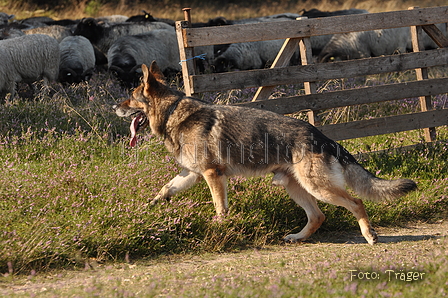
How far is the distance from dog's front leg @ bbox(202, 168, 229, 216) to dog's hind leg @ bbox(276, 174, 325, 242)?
663mm

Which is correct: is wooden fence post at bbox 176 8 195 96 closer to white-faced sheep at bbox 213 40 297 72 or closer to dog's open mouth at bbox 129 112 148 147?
dog's open mouth at bbox 129 112 148 147

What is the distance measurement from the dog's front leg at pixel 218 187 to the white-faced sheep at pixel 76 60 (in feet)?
28.4

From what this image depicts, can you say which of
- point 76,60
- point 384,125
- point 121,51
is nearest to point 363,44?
point 121,51

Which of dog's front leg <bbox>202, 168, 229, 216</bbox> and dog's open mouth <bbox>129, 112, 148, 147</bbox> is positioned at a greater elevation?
dog's open mouth <bbox>129, 112, 148, 147</bbox>

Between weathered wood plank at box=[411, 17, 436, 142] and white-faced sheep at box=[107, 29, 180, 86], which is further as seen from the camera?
white-faced sheep at box=[107, 29, 180, 86]

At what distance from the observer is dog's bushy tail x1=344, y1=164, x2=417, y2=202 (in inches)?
204

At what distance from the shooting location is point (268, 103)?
275 inches

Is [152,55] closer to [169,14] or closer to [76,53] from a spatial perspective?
[76,53]

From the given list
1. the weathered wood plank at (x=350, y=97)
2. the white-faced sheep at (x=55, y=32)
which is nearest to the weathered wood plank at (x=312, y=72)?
the weathered wood plank at (x=350, y=97)

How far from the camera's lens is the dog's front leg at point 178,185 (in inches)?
219

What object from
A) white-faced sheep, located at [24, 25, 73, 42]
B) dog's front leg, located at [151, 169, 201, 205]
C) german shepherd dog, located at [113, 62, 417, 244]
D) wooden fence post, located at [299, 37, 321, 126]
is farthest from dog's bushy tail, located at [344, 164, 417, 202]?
white-faced sheep, located at [24, 25, 73, 42]

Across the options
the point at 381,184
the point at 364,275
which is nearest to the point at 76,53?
the point at 381,184

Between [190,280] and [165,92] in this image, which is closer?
[190,280]

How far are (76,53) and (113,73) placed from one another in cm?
174
